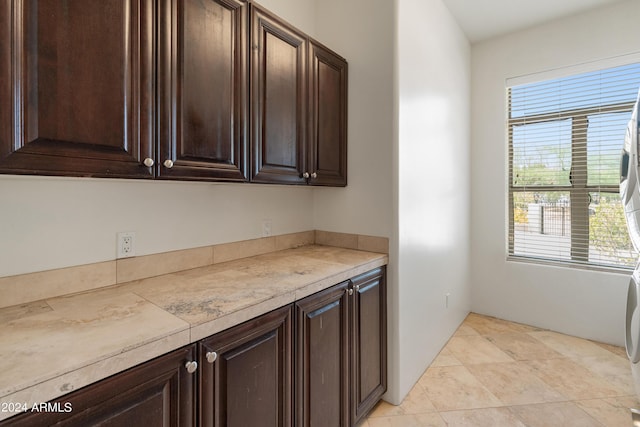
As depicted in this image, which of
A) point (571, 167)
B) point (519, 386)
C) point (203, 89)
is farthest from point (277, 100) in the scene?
point (571, 167)

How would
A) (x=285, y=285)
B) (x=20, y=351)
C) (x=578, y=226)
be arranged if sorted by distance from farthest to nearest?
(x=578, y=226) → (x=285, y=285) → (x=20, y=351)

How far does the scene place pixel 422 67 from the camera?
217 centimetres

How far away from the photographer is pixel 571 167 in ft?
9.15

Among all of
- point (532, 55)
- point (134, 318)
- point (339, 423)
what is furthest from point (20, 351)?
point (532, 55)

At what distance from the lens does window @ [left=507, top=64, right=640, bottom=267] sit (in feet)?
8.47

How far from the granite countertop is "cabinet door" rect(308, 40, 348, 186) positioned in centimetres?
64

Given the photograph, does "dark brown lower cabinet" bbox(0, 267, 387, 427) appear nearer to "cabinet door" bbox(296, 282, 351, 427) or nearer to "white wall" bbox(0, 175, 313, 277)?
"cabinet door" bbox(296, 282, 351, 427)

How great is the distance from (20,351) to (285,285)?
0.78 metres

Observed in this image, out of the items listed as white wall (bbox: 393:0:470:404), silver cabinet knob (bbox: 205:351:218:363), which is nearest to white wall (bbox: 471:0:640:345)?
white wall (bbox: 393:0:470:404)

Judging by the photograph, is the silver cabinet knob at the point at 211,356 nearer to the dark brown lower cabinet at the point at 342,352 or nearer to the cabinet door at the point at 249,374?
the cabinet door at the point at 249,374

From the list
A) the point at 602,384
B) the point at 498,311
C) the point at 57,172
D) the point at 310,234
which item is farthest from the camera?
the point at 498,311

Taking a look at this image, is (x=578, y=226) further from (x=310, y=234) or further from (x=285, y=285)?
(x=285, y=285)

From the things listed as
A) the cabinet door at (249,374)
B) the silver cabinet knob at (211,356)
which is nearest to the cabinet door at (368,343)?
the cabinet door at (249,374)

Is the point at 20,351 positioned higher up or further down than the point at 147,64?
further down
